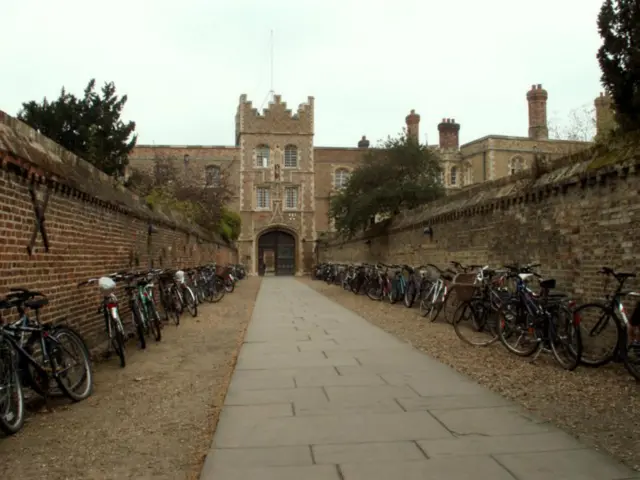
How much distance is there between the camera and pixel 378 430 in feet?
12.8

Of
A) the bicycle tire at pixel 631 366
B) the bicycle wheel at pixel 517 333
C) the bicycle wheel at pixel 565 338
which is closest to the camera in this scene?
the bicycle tire at pixel 631 366

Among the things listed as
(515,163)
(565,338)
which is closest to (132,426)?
(565,338)

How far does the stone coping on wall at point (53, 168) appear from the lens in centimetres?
493

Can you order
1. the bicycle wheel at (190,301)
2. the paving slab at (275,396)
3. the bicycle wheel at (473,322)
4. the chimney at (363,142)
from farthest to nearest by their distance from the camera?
the chimney at (363,142) → the bicycle wheel at (190,301) → the bicycle wheel at (473,322) → the paving slab at (275,396)

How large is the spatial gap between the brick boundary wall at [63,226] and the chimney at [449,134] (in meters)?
35.0

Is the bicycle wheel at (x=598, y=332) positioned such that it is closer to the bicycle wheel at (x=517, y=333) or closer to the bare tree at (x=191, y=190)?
the bicycle wheel at (x=517, y=333)

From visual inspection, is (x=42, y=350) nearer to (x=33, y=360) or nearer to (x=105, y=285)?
(x=33, y=360)

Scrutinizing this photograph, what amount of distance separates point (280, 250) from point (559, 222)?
3595 centimetres

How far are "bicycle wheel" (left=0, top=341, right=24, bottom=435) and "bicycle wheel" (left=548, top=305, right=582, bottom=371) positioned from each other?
5003mm

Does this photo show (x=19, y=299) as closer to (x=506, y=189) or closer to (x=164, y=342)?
(x=164, y=342)

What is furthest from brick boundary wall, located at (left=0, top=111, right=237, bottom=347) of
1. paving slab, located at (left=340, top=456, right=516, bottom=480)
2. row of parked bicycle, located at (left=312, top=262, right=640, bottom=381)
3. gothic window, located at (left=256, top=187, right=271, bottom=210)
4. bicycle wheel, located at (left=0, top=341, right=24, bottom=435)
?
gothic window, located at (left=256, top=187, right=271, bottom=210)

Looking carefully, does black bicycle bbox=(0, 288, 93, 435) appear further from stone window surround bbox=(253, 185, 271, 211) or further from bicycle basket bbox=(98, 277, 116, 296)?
stone window surround bbox=(253, 185, 271, 211)

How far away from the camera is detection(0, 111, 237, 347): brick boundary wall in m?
4.89

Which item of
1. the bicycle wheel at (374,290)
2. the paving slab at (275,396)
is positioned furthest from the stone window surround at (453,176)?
the paving slab at (275,396)
